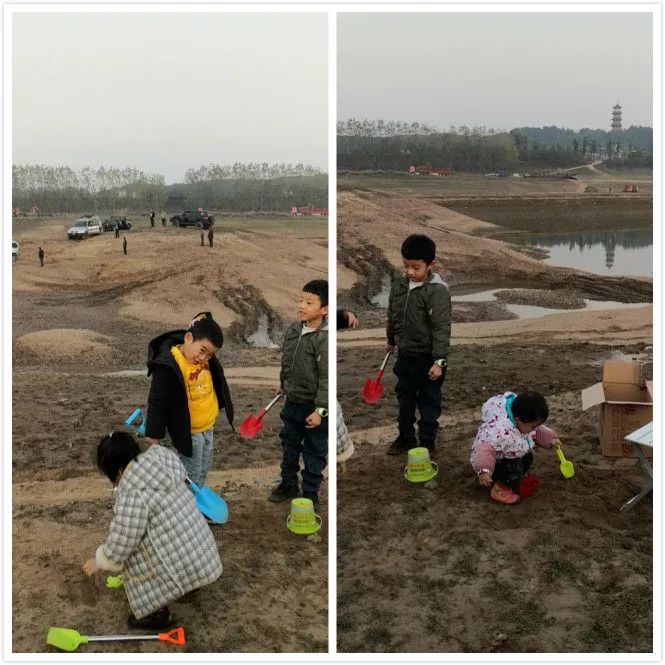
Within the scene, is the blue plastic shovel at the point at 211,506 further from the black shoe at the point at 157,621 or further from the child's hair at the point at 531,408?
the child's hair at the point at 531,408

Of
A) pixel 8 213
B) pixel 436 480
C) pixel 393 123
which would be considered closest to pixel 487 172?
Answer: pixel 393 123

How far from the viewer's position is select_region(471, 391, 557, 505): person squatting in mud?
115 inches

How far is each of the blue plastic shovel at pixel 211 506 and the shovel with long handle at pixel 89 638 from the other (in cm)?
56

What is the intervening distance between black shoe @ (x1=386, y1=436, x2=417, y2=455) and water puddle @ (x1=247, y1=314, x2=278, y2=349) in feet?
3.97

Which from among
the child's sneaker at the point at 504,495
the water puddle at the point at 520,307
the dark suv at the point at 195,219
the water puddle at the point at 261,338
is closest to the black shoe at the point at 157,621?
the child's sneaker at the point at 504,495

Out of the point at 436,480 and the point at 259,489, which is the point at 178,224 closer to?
the point at 259,489

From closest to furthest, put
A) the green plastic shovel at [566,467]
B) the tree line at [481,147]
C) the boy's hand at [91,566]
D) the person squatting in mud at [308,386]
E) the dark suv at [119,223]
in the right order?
the boy's hand at [91,566] → the person squatting in mud at [308,386] → the green plastic shovel at [566,467] → the tree line at [481,147] → the dark suv at [119,223]

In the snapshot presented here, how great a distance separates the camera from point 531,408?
114 inches

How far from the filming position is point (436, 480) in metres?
3.26

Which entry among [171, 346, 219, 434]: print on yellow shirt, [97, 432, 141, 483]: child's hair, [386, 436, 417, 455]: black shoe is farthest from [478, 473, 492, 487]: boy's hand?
[97, 432, 141, 483]: child's hair

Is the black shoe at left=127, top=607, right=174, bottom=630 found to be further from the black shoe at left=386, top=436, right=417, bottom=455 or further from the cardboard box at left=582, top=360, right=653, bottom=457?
the cardboard box at left=582, top=360, right=653, bottom=457

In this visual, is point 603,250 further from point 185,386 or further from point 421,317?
point 185,386

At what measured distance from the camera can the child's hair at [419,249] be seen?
3.17m

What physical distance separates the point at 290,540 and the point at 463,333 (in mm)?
2089
